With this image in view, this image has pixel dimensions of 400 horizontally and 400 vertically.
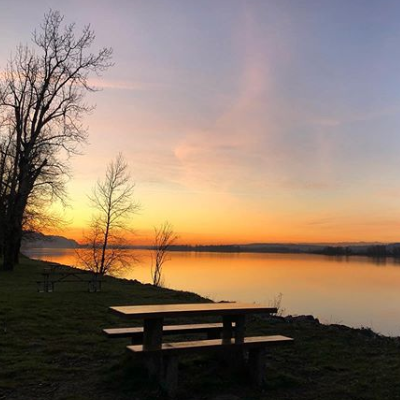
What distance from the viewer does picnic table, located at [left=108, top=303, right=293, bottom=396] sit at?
14.2 feet

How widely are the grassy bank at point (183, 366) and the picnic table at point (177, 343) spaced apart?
186 mm

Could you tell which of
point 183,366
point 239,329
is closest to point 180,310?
point 239,329

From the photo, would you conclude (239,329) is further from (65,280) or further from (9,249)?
(9,249)

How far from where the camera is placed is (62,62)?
69.5ft

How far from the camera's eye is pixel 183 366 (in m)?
5.05

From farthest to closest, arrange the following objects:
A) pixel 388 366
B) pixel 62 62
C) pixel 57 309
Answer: pixel 62 62 < pixel 57 309 < pixel 388 366

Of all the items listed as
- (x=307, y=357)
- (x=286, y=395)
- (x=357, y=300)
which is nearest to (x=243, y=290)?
(x=357, y=300)

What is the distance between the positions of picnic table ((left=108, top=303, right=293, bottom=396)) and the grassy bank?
0.61 feet

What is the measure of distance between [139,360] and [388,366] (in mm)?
2963

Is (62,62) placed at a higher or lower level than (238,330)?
higher

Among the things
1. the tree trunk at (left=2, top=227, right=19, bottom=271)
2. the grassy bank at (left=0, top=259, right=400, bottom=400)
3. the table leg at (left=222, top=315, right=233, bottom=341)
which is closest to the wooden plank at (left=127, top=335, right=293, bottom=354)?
the table leg at (left=222, top=315, right=233, bottom=341)

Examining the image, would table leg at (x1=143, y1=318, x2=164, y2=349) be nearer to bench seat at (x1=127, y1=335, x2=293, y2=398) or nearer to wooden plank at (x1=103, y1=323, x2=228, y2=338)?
bench seat at (x1=127, y1=335, x2=293, y2=398)

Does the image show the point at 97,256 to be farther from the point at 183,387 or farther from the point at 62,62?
the point at 183,387

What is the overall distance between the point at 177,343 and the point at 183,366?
2.00 feet
